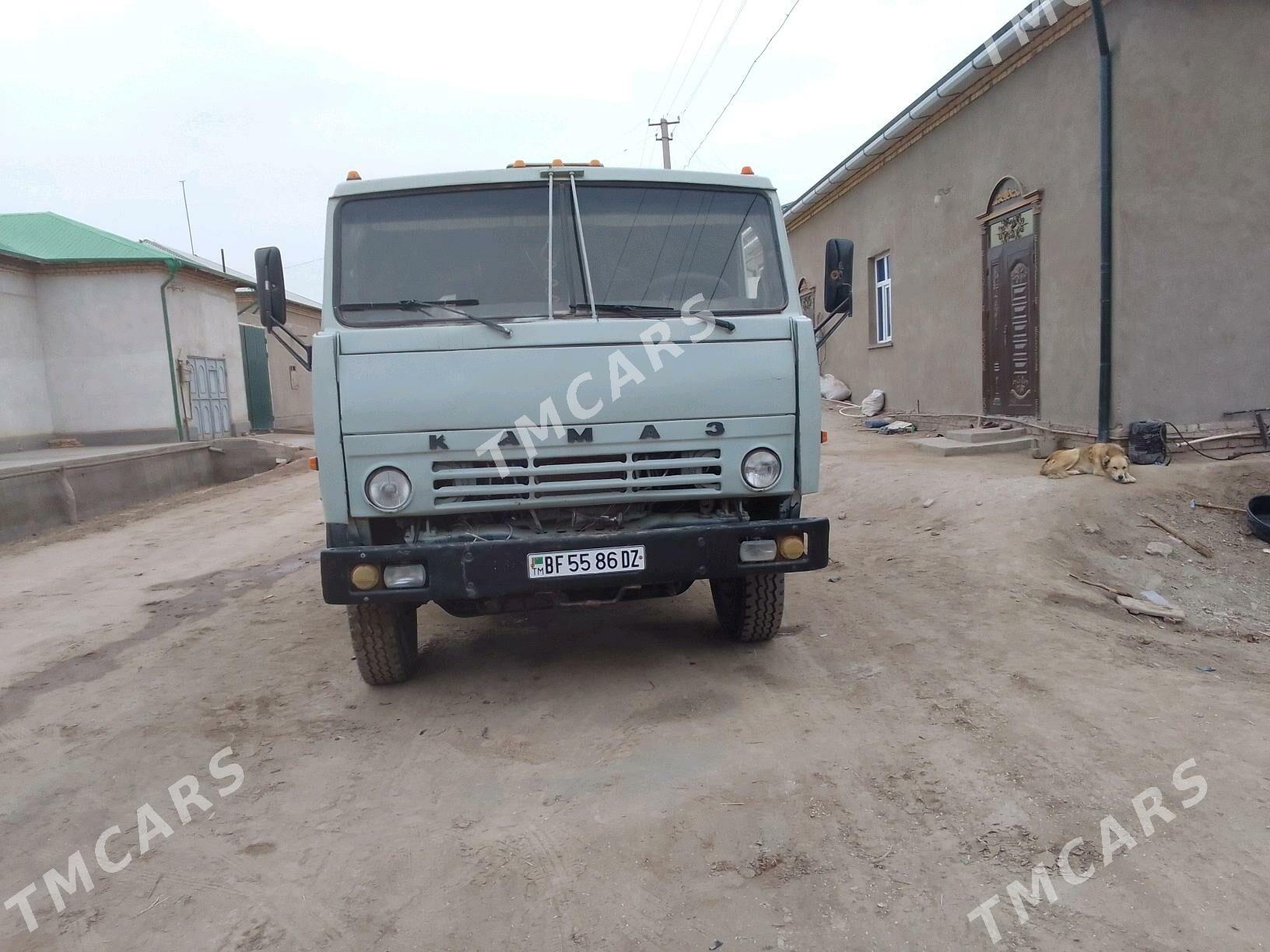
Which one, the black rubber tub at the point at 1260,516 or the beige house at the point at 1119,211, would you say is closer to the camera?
the black rubber tub at the point at 1260,516

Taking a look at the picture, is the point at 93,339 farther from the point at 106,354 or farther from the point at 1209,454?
the point at 1209,454

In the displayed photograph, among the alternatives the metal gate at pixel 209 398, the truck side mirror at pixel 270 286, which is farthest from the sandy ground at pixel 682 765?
the metal gate at pixel 209 398

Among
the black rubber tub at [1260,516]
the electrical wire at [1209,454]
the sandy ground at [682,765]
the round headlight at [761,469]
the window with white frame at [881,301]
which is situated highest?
the window with white frame at [881,301]

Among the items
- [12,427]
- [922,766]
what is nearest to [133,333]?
[12,427]

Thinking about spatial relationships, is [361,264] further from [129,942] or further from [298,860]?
[129,942]

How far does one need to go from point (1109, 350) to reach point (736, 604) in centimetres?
541

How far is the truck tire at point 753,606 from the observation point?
431 cm

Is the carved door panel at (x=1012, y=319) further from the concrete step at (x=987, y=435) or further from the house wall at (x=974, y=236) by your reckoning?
the concrete step at (x=987, y=435)

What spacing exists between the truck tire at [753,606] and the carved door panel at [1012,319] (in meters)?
6.08

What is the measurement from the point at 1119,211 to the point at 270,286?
7163 millimetres

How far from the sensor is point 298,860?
280 centimetres

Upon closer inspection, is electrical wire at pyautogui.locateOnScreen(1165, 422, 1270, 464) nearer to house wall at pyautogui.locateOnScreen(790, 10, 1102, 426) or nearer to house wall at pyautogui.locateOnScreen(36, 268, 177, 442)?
house wall at pyautogui.locateOnScreen(790, 10, 1102, 426)

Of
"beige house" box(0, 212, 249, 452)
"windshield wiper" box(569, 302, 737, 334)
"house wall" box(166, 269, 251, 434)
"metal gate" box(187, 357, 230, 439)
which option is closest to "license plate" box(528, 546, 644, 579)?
"windshield wiper" box(569, 302, 737, 334)

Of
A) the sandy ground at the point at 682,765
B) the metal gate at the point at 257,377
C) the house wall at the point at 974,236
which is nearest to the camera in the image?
the sandy ground at the point at 682,765
